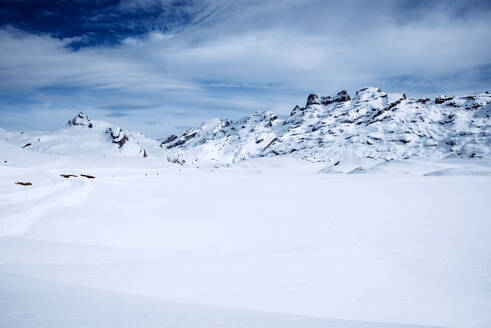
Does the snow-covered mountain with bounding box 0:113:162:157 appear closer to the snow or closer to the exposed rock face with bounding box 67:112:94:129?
the exposed rock face with bounding box 67:112:94:129

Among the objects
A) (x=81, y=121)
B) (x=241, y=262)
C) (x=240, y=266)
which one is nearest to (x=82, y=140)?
(x=81, y=121)

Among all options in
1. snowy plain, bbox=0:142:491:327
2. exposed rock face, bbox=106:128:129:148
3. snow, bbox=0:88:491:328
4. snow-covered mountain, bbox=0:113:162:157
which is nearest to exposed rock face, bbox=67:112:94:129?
snow-covered mountain, bbox=0:113:162:157

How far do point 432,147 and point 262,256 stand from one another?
183m

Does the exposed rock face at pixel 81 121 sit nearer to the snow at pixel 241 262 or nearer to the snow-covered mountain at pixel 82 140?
the snow-covered mountain at pixel 82 140

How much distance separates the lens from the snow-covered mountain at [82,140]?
241ft

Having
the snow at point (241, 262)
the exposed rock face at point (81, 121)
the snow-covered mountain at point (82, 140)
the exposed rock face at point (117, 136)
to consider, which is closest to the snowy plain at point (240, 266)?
the snow at point (241, 262)

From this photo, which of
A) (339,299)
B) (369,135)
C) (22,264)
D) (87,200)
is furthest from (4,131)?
(369,135)

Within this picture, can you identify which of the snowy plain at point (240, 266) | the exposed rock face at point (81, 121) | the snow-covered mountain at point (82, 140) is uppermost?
the exposed rock face at point (81, 121)

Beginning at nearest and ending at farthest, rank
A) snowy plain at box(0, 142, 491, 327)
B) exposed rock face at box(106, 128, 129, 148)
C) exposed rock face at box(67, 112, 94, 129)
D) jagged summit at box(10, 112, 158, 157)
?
snowy plain at box(0, 142, 491, 327)
jagged summit at box(10, 112, 158, 157)
exposed rock face at box(106, 128, 129, 148)
exposed rock face at box(67, 112, 94, 129)

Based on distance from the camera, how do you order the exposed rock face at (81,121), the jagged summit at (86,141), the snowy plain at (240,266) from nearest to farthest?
the snowy plain at (240,266), the jagged summit at (86,141), the exposed rock face at (81,121)

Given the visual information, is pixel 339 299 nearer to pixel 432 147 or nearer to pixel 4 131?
pixel 4 131

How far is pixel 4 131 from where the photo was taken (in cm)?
8538

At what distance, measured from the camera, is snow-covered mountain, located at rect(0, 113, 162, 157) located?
7331 cm

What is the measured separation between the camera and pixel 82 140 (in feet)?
260
